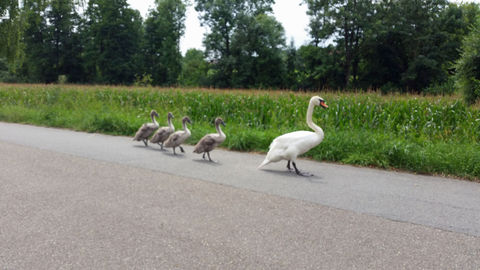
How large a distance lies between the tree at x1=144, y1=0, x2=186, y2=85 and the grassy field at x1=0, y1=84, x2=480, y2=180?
45.3m

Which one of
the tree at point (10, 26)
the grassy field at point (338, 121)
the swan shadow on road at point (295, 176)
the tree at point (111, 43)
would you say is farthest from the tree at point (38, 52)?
the swan shadow on road at point (295, 176)

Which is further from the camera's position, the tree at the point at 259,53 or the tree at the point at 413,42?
the tree at the point at 259,53

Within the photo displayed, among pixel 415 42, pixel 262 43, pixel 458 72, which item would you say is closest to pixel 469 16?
pixel 415 42

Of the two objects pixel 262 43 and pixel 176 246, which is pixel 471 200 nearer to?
pixel 176 246

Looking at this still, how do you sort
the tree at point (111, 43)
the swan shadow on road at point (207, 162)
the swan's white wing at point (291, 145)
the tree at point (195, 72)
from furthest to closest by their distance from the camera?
the tree at point (111, 43) → the tree at point (195, 72) → the swan shadow on road at point (207, 162) → the swan's white wing at point (291, 145)

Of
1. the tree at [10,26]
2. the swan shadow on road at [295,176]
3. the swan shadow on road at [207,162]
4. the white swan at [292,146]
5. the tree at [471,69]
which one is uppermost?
the tree at [10,26]

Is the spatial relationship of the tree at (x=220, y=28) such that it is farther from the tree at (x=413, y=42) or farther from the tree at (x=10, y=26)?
the tree at (x=10, y=26)

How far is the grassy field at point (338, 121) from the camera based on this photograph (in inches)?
317

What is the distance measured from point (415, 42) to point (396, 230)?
4474cm

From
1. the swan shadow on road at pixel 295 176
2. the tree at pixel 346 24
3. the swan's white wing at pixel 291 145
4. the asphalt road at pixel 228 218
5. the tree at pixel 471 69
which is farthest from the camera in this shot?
the tree at pixel 346 24

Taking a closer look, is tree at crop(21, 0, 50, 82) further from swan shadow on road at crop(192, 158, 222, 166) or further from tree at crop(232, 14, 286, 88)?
swan shadow on road at crop(192, 158, 222, 166)

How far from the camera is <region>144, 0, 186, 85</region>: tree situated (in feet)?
206

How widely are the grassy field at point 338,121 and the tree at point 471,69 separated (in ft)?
1.16

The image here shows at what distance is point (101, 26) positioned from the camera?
6169cm
